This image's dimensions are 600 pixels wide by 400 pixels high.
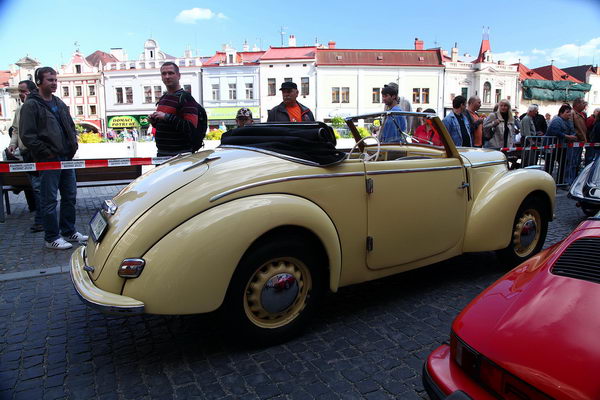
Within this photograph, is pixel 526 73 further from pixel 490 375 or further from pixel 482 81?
pixel 490 375

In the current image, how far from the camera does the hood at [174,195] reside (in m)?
2.38

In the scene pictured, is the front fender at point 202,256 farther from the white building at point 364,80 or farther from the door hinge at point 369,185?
the white building at point 364,80

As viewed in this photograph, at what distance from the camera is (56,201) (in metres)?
4.93

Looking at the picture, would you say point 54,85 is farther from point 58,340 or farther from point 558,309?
point 558,309

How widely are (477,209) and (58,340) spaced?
344 cm

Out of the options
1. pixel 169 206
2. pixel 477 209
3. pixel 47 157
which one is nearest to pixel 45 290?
pixel 47 157

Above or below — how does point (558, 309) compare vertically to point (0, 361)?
above

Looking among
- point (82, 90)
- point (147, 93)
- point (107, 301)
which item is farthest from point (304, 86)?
point (107, 301)

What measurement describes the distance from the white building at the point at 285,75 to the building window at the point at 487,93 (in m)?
19.8

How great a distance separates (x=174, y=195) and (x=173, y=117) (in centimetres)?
223

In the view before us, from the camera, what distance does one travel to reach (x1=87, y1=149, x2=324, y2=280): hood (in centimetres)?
238

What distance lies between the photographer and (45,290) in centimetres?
379

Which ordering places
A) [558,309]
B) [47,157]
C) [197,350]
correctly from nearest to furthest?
[558,309]
[197,350]
[47,157]

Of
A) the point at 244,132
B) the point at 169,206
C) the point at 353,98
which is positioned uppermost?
the point at 353,98
